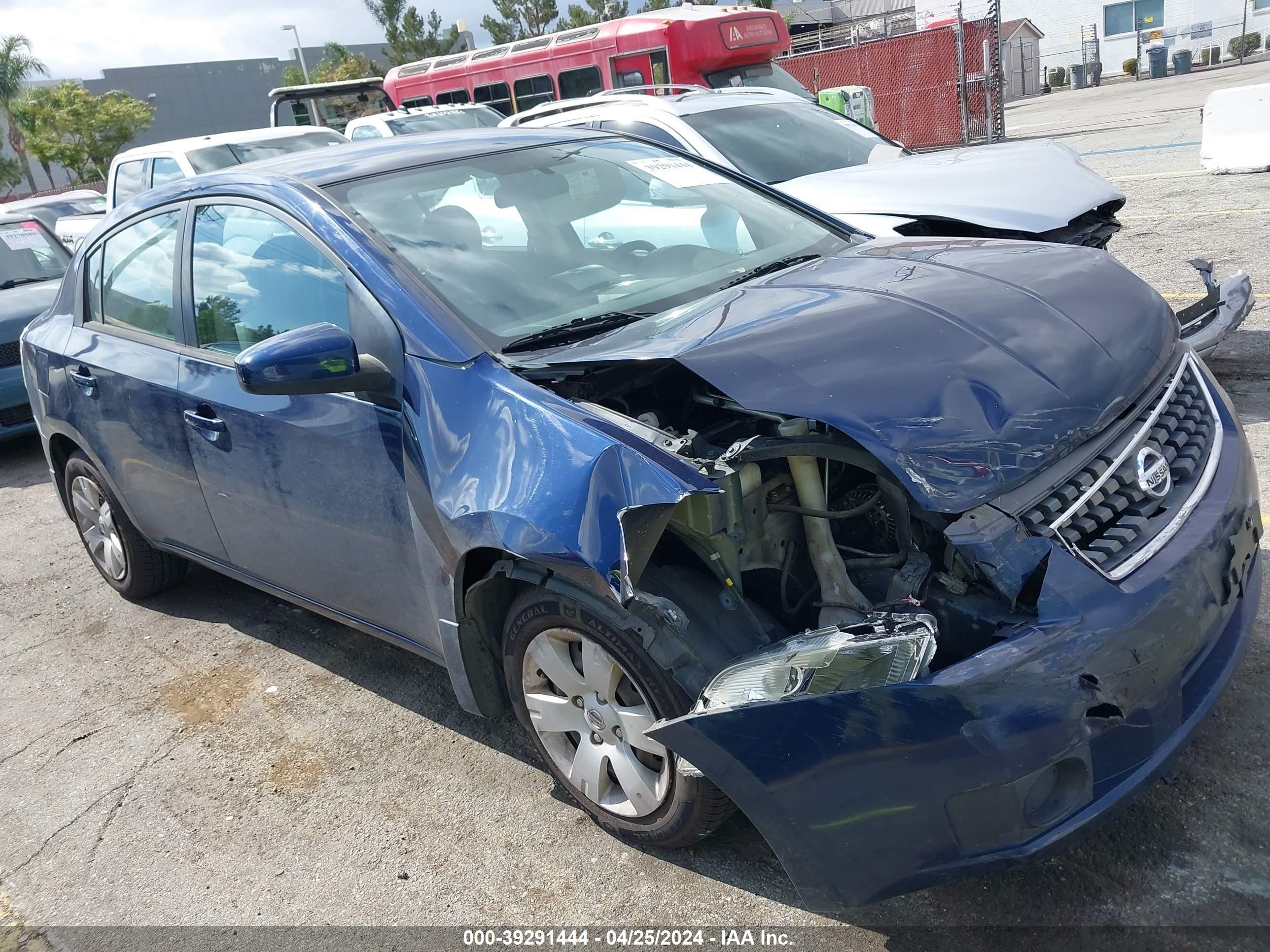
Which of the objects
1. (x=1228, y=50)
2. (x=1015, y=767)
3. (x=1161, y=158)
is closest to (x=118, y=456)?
(x=1015, y=767)

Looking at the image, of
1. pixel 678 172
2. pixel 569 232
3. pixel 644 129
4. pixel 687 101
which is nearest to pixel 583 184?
pixel 569 232

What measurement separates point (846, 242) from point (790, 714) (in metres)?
2.14

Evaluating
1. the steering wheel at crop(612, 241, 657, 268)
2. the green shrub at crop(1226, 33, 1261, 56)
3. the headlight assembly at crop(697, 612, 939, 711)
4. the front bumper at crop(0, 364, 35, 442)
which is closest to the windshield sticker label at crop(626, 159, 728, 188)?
the steering wheel at crop(612, 241, 657, 268)

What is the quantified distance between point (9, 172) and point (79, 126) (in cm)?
942

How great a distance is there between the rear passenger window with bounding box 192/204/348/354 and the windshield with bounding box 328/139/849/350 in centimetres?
22

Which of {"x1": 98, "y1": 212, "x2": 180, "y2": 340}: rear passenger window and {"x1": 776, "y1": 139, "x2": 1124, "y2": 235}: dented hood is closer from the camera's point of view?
{"x1": 98, "y1": 212, "x2": 180, "y2": 340}: rear passenger window

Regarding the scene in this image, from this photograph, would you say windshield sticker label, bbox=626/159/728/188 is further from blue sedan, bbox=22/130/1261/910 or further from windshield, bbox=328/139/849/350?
blue sedan, bbox=22/130/1261/910

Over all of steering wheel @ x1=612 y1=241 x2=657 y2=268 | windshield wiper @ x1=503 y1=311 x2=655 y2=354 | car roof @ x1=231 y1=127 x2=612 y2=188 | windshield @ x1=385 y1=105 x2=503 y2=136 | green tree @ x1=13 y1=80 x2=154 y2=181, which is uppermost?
green tree @ x1=13 y1=80 x2=154 y2=181

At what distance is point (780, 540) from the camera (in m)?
2.65

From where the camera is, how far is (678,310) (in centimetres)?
303

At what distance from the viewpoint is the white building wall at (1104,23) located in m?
40.5

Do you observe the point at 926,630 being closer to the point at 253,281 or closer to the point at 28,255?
the point at 253,281

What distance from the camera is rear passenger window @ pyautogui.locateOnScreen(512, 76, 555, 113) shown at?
56.8ft

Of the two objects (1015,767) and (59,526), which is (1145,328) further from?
(59,526)
